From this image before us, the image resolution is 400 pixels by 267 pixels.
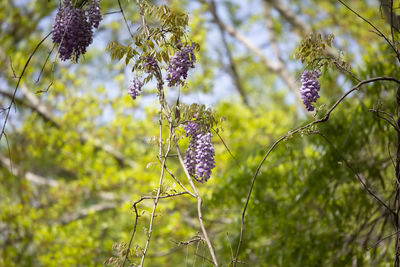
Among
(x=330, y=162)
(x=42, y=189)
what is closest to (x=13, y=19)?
(x=42, y=189)

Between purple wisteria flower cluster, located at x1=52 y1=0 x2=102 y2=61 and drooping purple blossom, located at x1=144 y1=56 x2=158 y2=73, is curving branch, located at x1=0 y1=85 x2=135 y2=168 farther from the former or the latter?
drooping purple blossom, located at x1=144 y1=56 x2=158 y2=73

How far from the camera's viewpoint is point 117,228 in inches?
297

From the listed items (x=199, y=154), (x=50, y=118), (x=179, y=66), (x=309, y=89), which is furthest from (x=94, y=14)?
(x=50, y=118)

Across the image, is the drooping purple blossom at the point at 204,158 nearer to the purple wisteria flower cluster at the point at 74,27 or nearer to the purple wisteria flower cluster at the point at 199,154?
the purple wisteria flower cluster at the point at 199,154

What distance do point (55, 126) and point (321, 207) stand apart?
5121 millimetres

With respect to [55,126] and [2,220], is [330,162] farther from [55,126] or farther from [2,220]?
[55,126]

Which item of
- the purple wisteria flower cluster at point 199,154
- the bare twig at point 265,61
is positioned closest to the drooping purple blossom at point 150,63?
the purple wisteria flower cluster at point 199,154

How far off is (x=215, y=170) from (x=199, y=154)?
0.23 m

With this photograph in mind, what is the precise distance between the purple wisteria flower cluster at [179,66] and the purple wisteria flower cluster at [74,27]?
16.5 inches

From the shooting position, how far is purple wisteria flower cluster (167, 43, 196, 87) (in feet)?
5.34

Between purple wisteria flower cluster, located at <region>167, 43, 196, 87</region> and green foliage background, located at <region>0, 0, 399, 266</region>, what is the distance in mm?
86

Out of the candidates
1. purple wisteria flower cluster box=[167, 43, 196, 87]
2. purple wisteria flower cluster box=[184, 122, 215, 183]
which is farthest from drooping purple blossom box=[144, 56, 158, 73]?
purple wisteria flower cluster box=[184, 122, 215, 183]

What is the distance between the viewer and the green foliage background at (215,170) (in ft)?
9.32

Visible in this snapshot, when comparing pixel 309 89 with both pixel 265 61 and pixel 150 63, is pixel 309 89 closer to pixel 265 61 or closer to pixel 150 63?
pixel 150 63
